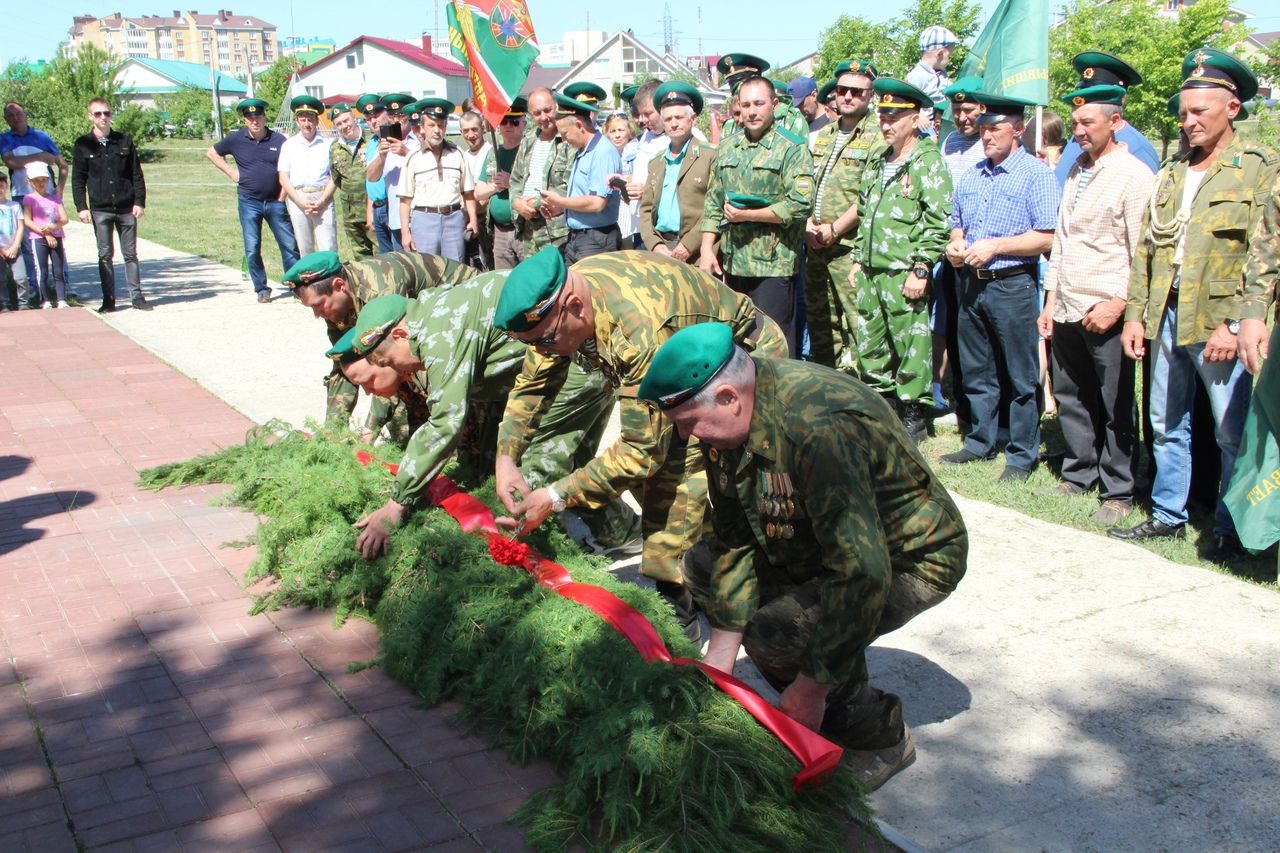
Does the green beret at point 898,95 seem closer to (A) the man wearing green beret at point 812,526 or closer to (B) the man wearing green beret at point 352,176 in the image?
(A) the man wearing green beret at point 812,526

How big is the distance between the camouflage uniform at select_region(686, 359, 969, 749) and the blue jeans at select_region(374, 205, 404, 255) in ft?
28.4

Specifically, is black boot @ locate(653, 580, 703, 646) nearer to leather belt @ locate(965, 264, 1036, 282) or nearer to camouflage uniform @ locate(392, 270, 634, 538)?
camouflage uniform @ locate(392, 270, 634, 538)

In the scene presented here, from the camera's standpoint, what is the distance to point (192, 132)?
72.4m

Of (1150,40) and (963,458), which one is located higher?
(1150,40)

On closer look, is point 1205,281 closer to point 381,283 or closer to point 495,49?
point 381,283

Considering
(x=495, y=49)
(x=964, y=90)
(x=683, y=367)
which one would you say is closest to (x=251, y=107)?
(x=495, y=49)

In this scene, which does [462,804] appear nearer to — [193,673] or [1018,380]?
[193,673]

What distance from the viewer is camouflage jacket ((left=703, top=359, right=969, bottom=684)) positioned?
9.53 feet

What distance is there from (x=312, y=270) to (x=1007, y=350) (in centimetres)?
381

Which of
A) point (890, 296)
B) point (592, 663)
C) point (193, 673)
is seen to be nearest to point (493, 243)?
point (890, 296)

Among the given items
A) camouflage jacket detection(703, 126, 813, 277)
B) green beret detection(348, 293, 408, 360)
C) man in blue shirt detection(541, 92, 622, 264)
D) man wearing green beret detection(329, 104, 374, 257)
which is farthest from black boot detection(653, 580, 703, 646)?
man wearing green beret detection(329, 104, 374, 257)

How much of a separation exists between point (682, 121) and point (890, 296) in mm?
2226

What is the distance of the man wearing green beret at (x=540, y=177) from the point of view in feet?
28.9

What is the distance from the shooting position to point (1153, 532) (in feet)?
18.1
